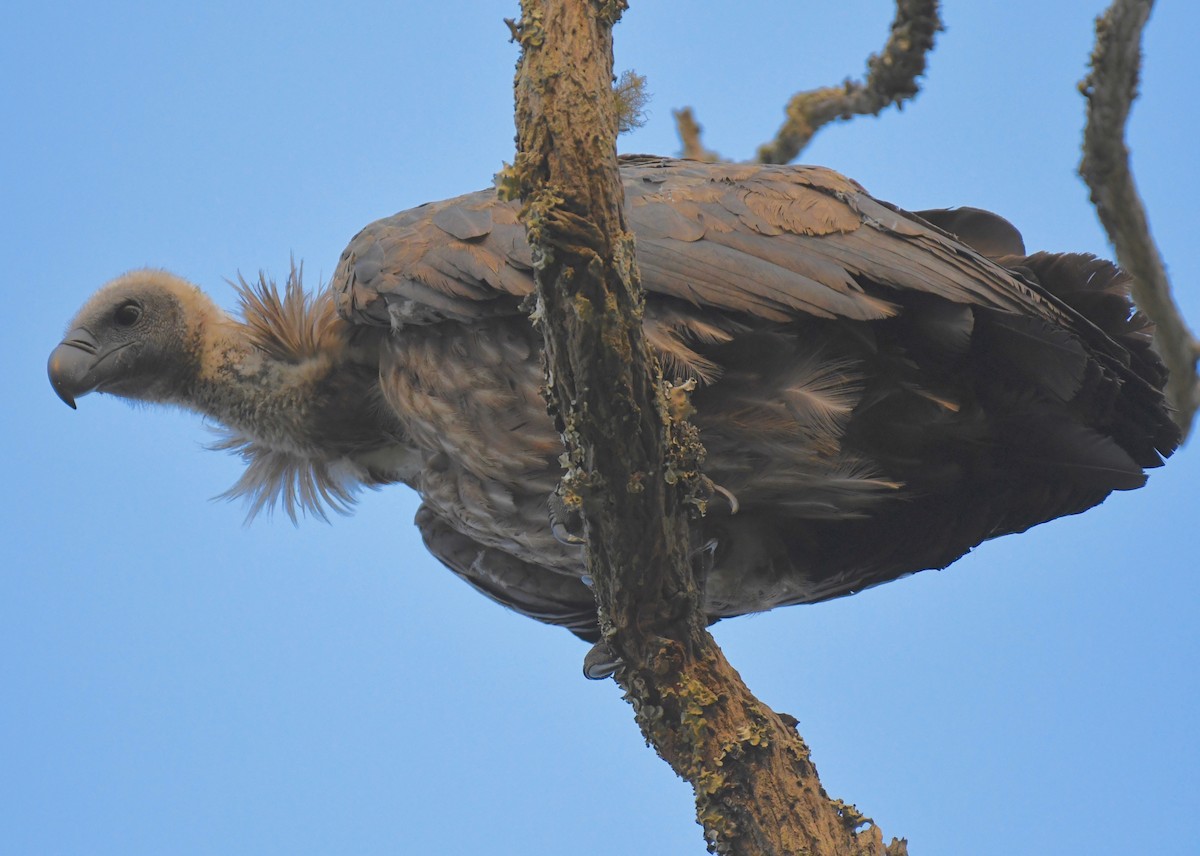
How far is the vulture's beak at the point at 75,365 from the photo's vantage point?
589 cm

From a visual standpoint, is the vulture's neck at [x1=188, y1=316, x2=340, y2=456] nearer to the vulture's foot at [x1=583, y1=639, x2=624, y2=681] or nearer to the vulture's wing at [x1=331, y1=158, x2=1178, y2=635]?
the vulture's wing at [x1=331, y1=158, x2=1178, y2=635]

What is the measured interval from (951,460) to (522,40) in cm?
273

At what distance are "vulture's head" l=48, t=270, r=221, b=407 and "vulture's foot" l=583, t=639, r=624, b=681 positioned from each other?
7.49 feet

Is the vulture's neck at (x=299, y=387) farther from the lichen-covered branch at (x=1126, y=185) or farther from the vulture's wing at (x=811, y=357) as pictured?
the lichen-covered branch at (x=1126, y=185)

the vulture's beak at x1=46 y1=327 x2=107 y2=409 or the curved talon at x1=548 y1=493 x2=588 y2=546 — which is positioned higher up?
the vulture's beak at x1=46 y1=327 x2=107 y2=409

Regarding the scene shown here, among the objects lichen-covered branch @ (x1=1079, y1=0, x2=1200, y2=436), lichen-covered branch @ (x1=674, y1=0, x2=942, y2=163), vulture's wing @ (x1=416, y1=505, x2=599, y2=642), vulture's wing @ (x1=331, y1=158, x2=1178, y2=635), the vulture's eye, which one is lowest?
vulture's wing @ (x1=416, y1=505, x2=599, y2=642)

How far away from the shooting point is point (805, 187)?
5.11m

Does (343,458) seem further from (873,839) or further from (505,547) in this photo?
(873,839)

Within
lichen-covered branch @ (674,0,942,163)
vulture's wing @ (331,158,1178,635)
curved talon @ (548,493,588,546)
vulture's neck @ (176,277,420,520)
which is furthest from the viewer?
lichen-covered branch @ (674,0,942,163)

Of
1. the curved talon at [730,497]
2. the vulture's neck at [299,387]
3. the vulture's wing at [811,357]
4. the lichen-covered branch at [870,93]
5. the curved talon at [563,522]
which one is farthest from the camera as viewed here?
the lichen-covered branch at [870,93]

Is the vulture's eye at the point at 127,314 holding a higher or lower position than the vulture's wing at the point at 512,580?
higher

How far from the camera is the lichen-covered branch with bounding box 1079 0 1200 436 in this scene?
661cm

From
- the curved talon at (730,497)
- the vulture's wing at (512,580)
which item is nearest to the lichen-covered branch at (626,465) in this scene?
the curved talon at (730,497)

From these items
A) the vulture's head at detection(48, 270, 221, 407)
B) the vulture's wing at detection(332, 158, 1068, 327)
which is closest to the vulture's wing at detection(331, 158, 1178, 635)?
the vulture's wing at detection(332, 158, 1068, 327)
